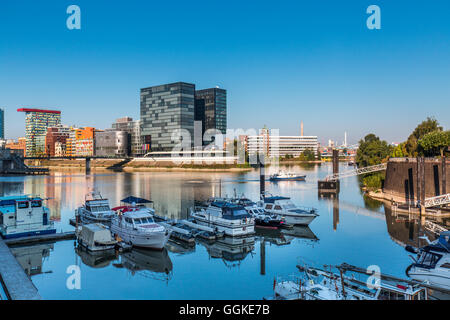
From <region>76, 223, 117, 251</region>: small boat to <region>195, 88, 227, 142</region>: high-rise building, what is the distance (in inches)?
6469

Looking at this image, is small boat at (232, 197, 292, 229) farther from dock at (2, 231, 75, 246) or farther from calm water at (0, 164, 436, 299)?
dock at (2, 231, 75, 246)

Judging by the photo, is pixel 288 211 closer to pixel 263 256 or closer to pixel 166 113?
pixel 263 256

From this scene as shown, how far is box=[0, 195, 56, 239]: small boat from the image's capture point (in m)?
29.3

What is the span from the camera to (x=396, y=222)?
38.6 meters

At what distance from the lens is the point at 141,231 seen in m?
28.2

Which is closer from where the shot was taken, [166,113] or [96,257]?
[96,257]

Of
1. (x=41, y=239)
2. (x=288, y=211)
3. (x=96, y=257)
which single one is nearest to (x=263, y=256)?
(x=288, y=211)

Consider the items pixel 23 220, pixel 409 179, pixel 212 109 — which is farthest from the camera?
pixel 212 109

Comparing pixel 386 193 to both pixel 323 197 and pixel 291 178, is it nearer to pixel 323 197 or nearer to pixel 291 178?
pixel 323 197

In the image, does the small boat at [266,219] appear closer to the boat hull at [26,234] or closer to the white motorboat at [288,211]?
the white motorboat at [288,211]

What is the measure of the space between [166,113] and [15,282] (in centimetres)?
16175

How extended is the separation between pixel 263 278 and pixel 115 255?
12326mm

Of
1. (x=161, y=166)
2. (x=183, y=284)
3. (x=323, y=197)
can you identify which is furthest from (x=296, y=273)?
(x=161, y=166)

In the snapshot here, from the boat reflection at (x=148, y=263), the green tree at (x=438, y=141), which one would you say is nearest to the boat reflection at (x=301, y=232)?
the boat reflection at (x=148, y=263)
